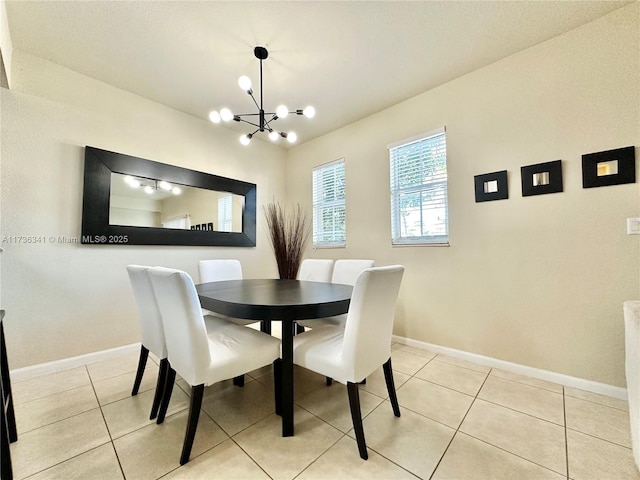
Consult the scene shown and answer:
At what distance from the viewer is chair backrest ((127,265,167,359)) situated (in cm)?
151

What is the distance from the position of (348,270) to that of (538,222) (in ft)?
5.36

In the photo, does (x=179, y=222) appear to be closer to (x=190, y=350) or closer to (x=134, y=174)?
(x=134, y=174)

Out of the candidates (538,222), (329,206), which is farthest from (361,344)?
(329,206)

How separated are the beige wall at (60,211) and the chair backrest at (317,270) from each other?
159 cm

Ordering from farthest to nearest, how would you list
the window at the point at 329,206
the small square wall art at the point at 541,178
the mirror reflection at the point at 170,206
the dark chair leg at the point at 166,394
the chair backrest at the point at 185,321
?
the window at the point at 329,206
the mirror reflection at the point at 170,206
the small square wall art at the point at 541,178
the dark chair leg at the point at 166,394
the chair backrest at the point at 185,321

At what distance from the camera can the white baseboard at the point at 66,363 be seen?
2.05 meters

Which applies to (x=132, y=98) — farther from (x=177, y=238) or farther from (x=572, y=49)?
(x=572, y=49)

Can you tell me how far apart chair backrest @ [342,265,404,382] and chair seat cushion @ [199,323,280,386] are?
1.61 ft

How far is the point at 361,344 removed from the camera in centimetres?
130

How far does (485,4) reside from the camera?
1.74m

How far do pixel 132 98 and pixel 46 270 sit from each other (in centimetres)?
188

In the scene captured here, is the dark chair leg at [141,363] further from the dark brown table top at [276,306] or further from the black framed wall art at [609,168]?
the black framed wall art at [609,168]

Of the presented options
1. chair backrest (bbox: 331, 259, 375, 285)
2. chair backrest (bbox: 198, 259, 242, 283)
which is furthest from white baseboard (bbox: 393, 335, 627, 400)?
chair backrest (bbox: 198, 259, 242, 283)

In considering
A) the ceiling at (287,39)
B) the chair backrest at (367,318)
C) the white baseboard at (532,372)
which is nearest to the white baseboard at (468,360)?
the white baseboard at (532,372)
